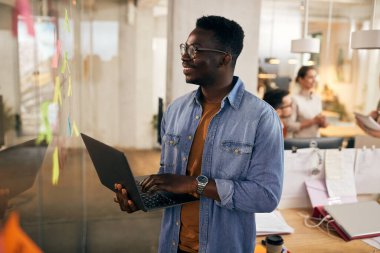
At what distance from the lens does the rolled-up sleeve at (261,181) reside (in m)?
1.22

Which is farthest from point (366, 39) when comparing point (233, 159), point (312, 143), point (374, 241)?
point (233, 159)

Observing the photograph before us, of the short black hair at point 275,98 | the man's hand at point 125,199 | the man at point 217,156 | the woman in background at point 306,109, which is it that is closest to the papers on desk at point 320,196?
the short black hair at point 275,98

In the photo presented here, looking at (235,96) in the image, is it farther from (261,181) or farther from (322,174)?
(322,174)

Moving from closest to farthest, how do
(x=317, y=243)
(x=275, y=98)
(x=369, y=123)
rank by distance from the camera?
(x=317, y=243) < (x=369, y=123) < (x=275, y=98)

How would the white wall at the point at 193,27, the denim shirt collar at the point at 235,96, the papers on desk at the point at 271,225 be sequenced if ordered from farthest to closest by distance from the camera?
the white wall at the point at 193,27 → the papers on desk at the point at 271,225 → the denim shirt collar at the point at 235,96

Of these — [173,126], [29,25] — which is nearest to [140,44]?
[173,126]

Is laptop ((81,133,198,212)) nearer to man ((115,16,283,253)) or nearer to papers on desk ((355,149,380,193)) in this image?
man ((115,16,283,253))

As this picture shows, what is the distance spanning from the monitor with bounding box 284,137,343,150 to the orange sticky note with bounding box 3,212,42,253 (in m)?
1.66

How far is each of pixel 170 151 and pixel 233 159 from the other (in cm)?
27

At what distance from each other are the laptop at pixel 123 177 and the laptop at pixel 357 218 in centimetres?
87

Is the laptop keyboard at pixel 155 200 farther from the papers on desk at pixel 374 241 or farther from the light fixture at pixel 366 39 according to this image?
the light fixture at pixel 366 39

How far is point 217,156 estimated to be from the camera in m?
1.29

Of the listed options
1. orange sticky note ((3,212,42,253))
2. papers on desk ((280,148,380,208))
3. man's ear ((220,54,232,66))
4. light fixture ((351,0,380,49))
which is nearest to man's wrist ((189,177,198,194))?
man's ear ((220,54,232,66))

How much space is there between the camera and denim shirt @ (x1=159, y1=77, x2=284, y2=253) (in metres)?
1.23
